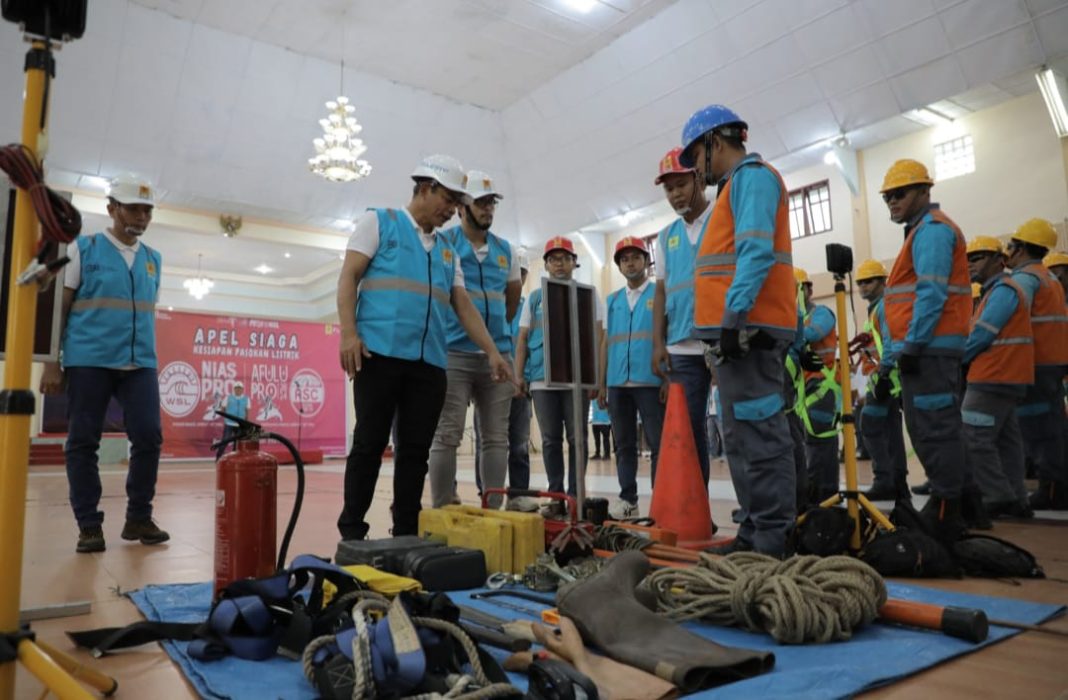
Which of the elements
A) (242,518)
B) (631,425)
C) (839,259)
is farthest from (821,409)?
(242,518)

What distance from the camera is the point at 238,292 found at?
20109 mm

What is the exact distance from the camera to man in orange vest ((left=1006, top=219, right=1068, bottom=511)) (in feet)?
14.7

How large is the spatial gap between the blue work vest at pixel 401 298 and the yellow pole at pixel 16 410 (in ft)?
5.40

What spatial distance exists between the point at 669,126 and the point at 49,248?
11.5 metres

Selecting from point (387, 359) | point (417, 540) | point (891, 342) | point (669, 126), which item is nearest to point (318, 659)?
point (417, 540)

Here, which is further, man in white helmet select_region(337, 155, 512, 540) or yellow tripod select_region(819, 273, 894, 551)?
man in white helmet select_region(337, 155, 512, 540)

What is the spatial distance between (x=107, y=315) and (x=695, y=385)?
113 inches

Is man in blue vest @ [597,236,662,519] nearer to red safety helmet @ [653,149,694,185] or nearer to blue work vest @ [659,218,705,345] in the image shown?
blue work vest @ [659,218,705,345]

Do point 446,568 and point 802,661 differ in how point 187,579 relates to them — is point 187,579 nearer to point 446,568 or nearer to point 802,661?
point 446,568

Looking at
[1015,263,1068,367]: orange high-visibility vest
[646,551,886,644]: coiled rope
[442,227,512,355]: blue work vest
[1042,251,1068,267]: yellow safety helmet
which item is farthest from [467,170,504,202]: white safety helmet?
[1042,251,1068,267]: yellow safety helmet

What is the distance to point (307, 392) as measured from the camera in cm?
1209

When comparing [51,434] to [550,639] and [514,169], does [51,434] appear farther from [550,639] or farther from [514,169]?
[550,639]

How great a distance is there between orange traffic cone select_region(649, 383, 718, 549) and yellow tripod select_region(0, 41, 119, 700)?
268 centimetres

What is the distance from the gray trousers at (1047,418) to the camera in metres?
4.52
